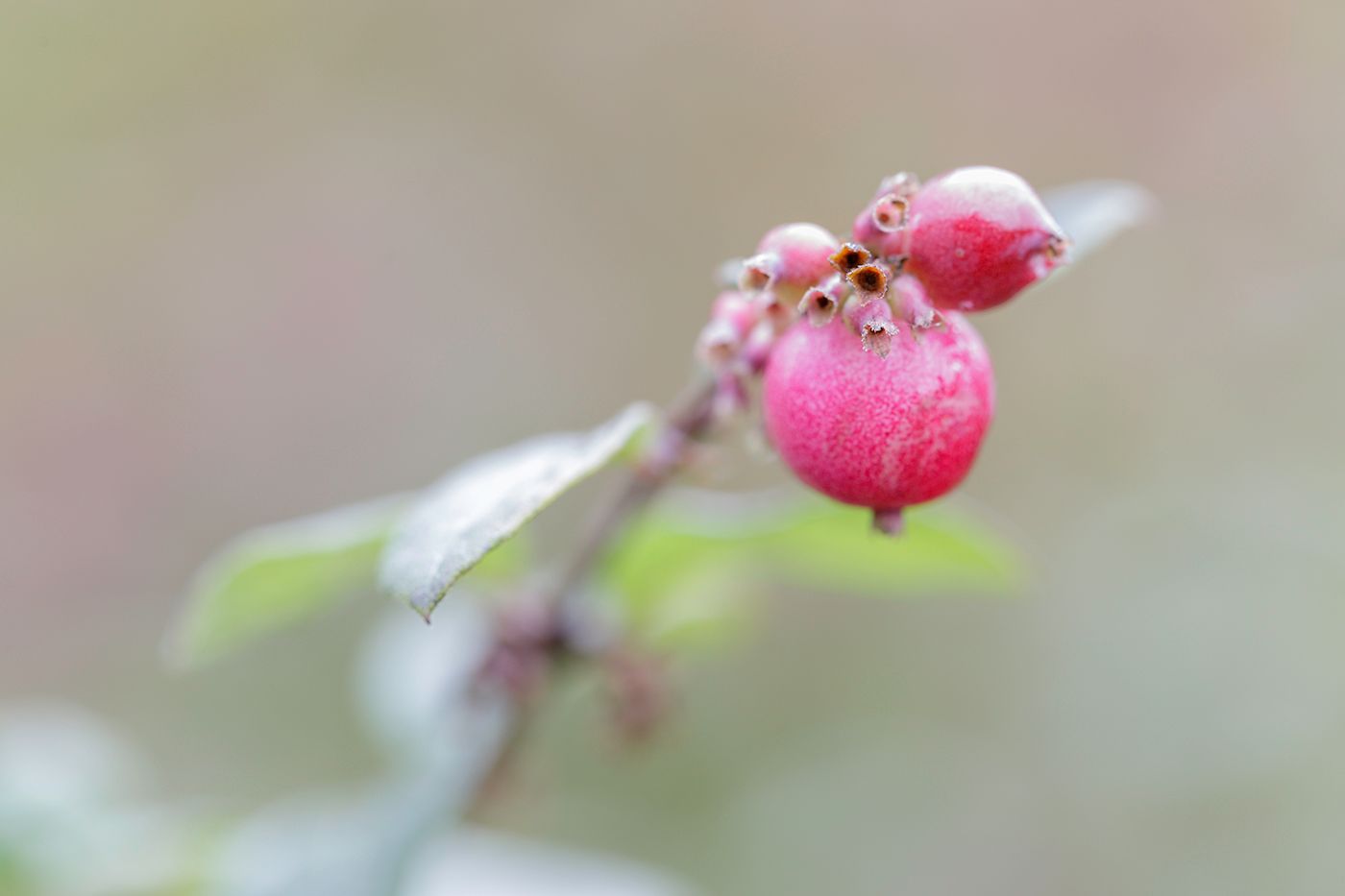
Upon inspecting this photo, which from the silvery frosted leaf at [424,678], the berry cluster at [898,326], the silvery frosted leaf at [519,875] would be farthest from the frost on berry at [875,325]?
the silvery frosted leaf at [519,875]

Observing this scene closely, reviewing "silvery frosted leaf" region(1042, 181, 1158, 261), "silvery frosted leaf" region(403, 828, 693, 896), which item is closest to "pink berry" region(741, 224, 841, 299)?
"silvery frosted leaf" region(1042, 181, 1158, 261)

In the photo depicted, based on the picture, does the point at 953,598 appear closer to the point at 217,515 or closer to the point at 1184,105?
the point at 1184,105

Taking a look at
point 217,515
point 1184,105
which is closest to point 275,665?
point 217,515

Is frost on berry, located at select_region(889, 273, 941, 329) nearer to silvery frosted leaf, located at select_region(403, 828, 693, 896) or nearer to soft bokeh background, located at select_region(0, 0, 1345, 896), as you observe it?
silvery frosted leaf, located at select_region(403, 828, 693, 896)

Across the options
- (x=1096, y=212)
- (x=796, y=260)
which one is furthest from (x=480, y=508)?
(x=1096, y=212)

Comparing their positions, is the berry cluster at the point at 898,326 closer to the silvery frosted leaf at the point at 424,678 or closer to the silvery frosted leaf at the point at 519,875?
the silvery frosted leaf at the point at 424,678

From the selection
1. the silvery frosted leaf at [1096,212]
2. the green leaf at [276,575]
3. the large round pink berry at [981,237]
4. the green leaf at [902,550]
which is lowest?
the large round pink berry at [981,237]
